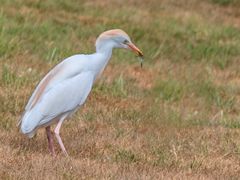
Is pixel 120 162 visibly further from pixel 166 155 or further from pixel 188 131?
pixel 188 131

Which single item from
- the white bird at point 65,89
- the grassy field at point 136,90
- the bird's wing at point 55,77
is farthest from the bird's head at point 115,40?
the grassy field at point 136,90

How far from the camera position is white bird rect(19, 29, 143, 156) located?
7.19 metres

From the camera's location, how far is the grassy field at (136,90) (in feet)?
23.9

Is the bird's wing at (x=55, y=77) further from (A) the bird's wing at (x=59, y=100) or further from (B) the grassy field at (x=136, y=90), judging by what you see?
(B) the grassy field at (x=136, y=90)

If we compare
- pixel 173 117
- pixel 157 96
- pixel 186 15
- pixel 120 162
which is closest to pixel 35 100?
pixel 120 162

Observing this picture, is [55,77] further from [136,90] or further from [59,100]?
[136,90]

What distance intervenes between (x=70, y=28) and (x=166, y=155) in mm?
7915

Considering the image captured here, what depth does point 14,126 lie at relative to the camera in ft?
27.4

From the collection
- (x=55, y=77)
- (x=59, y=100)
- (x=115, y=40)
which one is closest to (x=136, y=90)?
(x=115, y=40)

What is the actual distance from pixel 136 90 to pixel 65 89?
4370 mm

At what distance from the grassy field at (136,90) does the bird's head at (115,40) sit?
102 cm

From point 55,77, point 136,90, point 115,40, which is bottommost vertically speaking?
point 136,90

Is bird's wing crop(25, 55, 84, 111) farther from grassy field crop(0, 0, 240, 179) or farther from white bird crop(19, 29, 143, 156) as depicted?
grassy field crop(0, 0, 240, 179)

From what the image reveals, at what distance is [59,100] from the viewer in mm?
7301
